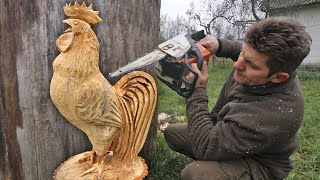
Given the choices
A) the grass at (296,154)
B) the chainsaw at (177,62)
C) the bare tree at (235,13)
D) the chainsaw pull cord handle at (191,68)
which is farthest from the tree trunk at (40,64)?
the bare tree at (235,13)

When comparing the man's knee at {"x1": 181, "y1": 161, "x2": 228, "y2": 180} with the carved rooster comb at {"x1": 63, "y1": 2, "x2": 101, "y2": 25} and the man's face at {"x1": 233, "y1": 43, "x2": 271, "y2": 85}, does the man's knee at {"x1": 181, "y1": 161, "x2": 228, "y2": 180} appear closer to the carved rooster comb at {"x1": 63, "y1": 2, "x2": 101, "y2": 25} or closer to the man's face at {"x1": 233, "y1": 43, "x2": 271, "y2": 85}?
the man's face at {"x1": 233, "y1": 43, "x2": 271, "y2": 85}

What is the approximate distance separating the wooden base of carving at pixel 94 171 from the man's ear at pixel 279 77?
964 millimetres

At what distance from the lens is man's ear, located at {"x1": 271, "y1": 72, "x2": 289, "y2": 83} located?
66.9 inches

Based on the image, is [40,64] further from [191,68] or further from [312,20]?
[312,20]

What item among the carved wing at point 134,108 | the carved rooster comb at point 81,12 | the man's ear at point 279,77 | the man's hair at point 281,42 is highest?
the carved rooster comb at point 81,12

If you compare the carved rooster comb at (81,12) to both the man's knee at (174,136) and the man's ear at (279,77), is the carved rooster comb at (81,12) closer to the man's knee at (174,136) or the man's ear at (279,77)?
the man's ear at (279,77)

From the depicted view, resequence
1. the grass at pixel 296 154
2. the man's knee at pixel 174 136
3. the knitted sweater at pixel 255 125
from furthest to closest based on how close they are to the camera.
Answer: the grass at pixel 296 154 < the man's knee at pixel 174 136 < the knitted sweater at pixel 255 125

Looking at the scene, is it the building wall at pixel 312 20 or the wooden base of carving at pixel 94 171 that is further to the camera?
the building wall at pixel 312 20

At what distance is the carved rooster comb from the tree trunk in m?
0.22

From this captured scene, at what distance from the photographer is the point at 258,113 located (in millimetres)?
1715

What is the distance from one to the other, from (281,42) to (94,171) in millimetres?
1289

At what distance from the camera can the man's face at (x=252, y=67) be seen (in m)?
1.68

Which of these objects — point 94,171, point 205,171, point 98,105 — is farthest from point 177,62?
point 94,171

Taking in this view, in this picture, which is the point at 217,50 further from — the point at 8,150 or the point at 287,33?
the point at 8,150
